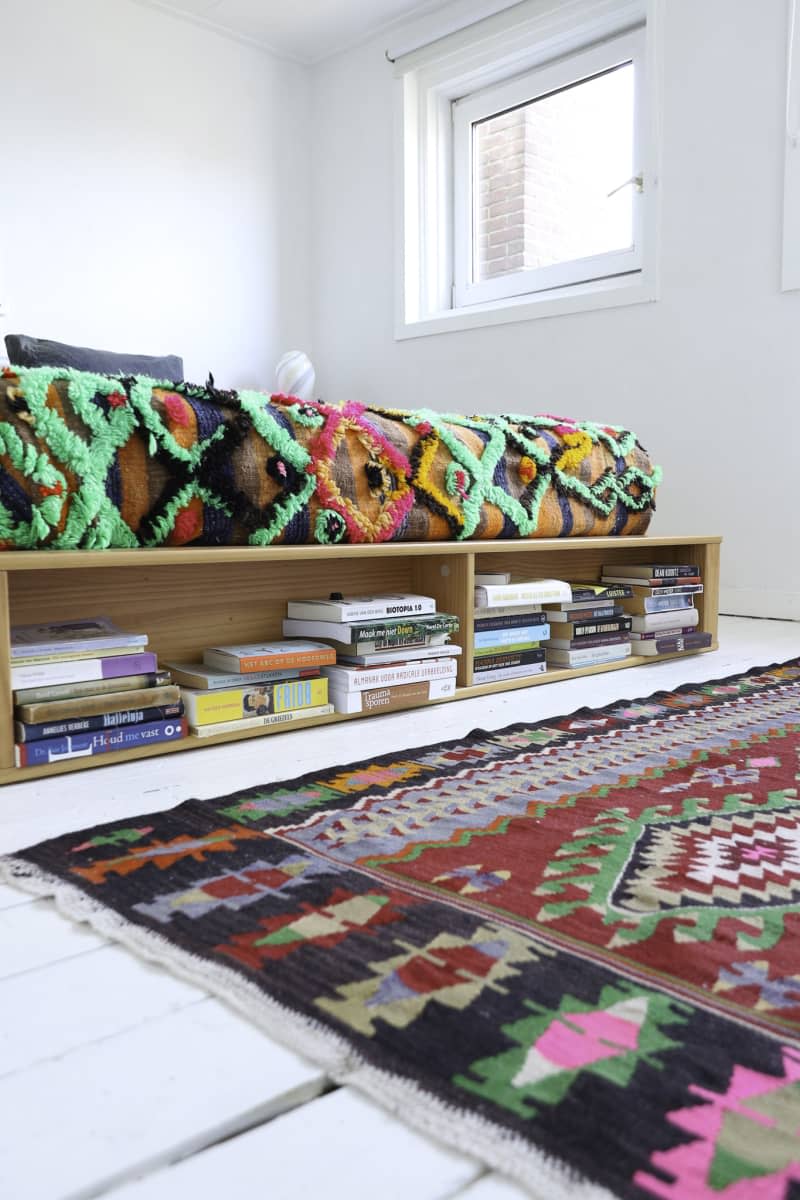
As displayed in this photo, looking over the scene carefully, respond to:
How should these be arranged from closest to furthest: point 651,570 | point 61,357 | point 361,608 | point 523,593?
point 361,608
point 523,593
point 651,570
point 61,357

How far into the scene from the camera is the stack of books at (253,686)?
145cm

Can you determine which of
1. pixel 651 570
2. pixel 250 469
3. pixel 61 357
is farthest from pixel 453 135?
pixel 250 469

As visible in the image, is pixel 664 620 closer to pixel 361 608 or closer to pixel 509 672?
pixel 509 672

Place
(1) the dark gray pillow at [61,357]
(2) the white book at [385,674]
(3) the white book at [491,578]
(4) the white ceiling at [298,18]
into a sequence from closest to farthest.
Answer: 1. (2) the white book at [385,674]
2. (3) the white book at [491,578]
3. (1) the dark gray pillow at [61,357]
4. (4) the white ceiling at [298,18]

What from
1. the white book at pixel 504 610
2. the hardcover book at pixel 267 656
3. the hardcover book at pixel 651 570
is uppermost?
the hardcover book at pixel 651 570

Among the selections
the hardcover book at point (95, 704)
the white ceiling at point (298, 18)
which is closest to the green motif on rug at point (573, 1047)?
the hardcover book at point (95, 704)

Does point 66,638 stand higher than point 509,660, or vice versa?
point 66,638

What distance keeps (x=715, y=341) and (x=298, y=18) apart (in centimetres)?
225

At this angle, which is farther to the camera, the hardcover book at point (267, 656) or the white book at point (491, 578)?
the white book at point (491, 578)

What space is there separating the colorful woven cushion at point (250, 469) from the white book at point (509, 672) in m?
0.27

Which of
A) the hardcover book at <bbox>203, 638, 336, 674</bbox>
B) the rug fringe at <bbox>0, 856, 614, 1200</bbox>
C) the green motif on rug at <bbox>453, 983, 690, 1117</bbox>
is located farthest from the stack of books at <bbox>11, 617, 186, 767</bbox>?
the green motif on rug at <bbox>453, 983, 690, 1117</bbox>

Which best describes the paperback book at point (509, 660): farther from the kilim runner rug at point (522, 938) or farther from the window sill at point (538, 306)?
the window sill at point (538, 306)

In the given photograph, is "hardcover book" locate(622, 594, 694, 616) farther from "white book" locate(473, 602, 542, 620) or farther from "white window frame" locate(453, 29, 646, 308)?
"white window frame" locate(453, 29, 646, 308)

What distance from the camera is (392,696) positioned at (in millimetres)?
1664
